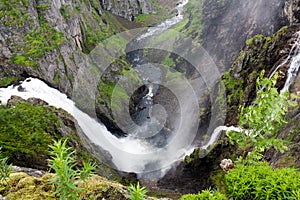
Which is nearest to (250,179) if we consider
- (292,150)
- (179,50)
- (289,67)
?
(292,150)

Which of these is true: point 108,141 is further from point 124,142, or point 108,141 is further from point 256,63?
point 256,63

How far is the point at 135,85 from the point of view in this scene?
4625 centimetres

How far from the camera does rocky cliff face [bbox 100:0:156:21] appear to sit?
76213mm

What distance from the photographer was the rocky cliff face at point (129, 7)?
250 ft

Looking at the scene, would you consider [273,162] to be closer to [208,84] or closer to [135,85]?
[208,84]

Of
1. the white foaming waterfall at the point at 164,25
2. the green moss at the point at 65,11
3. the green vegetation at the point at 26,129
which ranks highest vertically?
the white foaming waterfall at the point at 164,25

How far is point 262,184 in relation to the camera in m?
4.06

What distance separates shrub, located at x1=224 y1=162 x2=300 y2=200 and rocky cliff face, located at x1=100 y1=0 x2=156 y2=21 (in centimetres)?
7502

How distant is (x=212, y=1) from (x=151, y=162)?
42.8 meters

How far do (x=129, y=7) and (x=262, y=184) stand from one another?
87895 millimetres

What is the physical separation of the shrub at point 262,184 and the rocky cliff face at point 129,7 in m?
75.0

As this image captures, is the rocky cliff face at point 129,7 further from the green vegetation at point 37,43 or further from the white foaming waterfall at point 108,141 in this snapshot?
the white foaming waterfall at point 108,141

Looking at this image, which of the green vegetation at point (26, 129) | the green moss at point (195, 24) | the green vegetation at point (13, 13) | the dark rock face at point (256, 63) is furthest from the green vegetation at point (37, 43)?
the green moss at point (195, 24)

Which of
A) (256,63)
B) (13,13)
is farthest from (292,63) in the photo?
(13,13)
